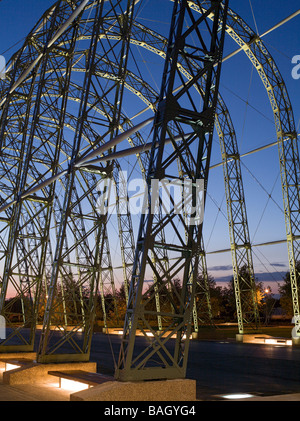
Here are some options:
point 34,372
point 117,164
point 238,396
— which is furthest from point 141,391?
point 117,164

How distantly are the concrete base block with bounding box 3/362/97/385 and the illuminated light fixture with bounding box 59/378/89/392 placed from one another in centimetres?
118

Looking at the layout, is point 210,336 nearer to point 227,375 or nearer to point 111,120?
point 227,375

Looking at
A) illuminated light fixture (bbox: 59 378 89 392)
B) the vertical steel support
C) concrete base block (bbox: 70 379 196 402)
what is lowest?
illuminated light fixture (bbox: 59 378 89 392)

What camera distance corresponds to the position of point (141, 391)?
9.05 metres

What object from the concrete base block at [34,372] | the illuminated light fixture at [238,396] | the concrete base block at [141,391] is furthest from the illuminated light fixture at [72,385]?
the illuminated light fixture at [238,396]

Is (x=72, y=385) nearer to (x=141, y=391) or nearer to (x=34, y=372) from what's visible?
(x=34, y=372)

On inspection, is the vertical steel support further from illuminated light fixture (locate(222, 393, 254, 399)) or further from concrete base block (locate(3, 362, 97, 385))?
concrete base block (locate(3, 362, 97, 385))

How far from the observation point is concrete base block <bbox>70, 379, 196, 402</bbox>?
28.4 feet

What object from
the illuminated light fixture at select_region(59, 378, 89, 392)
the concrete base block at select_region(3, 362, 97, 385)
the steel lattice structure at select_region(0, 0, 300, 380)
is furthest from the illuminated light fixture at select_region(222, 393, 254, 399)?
the concrete base block at select_region(3, 362, 97, 385)

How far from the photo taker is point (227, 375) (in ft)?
47.7

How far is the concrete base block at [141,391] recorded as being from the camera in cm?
866

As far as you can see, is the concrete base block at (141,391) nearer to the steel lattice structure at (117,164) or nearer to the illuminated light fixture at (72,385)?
the steel lattice structure at (117,164)
